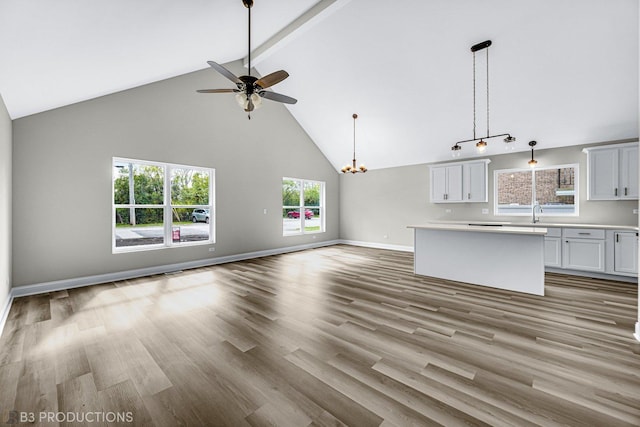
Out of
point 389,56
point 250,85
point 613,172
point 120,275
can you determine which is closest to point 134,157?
point 120,275

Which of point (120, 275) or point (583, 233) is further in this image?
point (583, 233)

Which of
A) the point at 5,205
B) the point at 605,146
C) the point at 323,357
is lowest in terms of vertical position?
the point at 323,357

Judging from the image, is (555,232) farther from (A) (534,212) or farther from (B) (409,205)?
(B) (409,205)

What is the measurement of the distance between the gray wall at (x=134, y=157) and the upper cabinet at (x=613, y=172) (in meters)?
6.49

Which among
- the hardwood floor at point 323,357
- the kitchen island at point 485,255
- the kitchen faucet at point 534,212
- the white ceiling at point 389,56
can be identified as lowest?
the hardwood floor at point 323,357

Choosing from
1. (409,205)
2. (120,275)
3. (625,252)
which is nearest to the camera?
(625,252)

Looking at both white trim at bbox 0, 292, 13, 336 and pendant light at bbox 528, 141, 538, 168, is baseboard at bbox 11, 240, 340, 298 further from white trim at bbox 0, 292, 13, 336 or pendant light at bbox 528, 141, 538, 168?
pendant light at bbox 528, 141, 538, 168

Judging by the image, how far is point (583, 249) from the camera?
4820 millimetres

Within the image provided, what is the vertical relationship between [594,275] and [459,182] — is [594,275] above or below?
below

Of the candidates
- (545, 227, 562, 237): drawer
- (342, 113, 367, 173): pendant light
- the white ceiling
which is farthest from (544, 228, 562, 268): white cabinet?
(342, 113, 367, 173): pendant light

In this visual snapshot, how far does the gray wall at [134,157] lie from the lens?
3898mm

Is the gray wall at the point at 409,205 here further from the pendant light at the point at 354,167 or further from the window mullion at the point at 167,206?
the window mullion at the point at 167,206

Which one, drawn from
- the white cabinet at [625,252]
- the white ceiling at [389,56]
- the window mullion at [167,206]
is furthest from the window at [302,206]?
the white cabinet at [625,252]

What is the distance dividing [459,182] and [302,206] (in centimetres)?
424
